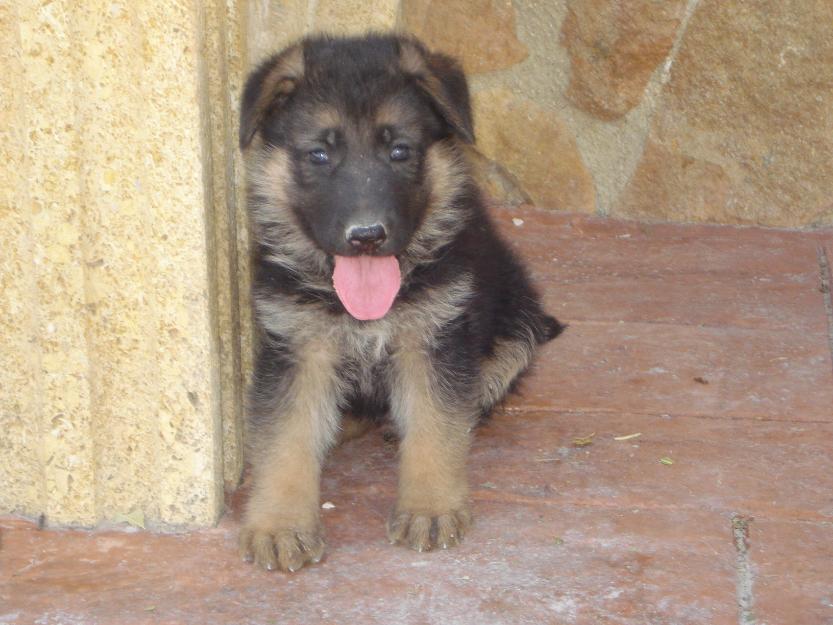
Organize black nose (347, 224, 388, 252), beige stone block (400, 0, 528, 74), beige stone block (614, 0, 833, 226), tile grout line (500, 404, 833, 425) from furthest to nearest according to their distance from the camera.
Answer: beige stone block (400, 0, 528, 74) < beige stone block (614, 0, 833, 226) < tile grout line (500, 404, 833, 425) < black nose (347, 224, 388, 252)

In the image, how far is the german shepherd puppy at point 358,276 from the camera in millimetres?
3244

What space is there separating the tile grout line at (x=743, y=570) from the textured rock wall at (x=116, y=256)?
134cm

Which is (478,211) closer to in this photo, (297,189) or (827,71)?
(297,189)

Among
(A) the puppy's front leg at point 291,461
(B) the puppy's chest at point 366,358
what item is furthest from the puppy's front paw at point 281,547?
(B) the puppy's chest at point 366,358

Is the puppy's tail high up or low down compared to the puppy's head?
down

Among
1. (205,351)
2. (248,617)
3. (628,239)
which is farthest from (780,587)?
(628,239)

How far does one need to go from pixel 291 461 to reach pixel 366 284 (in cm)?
50

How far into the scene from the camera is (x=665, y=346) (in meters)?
4.54

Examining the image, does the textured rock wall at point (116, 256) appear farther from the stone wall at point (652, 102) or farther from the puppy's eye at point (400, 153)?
the stone wall at point (652, 102)

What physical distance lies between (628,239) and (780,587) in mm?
2615

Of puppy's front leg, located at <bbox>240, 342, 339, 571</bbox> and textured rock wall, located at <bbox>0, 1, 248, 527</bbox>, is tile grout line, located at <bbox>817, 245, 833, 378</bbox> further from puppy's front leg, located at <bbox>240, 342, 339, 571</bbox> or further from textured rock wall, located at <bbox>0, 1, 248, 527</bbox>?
textured rock wall, located at <bbox>0, 1, 248, 527</bbox>

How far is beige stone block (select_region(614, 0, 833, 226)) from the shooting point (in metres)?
5.25

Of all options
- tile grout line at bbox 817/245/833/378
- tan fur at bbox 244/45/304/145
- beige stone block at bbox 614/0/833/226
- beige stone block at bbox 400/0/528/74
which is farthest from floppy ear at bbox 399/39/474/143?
beige stone block at bbox 614/0/833/226

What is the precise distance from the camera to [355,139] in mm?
3281
